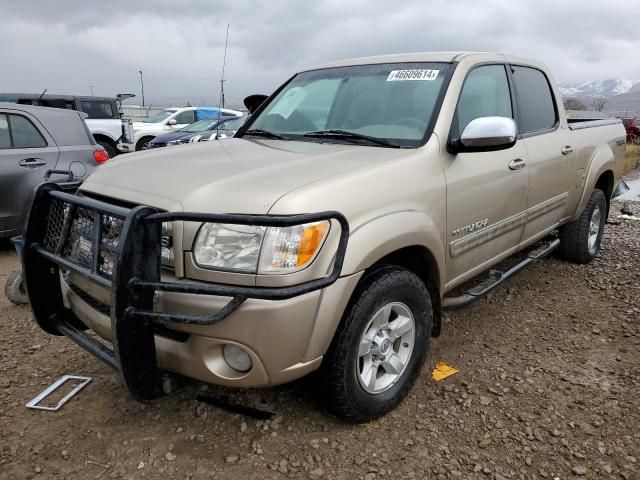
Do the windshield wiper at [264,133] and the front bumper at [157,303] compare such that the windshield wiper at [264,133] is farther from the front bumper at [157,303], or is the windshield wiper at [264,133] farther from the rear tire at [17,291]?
the rear tire at [17,291]

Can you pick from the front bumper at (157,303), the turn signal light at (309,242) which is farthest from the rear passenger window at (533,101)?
the front bumper at (157,303)

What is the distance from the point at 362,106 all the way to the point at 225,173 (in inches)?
45.9

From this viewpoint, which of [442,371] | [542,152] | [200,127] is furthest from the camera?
[200,127]

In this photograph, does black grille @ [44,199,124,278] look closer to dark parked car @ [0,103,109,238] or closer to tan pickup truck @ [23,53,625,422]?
tan pickup truck @ [23,53,625,422]

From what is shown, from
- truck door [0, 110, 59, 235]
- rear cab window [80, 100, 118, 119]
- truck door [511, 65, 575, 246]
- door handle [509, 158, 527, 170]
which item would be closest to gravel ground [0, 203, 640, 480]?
truck door [511, 65, 575, 246]

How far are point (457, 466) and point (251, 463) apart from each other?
35.4 inches

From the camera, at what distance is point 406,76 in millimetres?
3105

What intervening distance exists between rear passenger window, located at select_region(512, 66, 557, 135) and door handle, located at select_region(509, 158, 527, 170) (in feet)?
1.00

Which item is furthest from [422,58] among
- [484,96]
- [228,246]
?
[228,246]

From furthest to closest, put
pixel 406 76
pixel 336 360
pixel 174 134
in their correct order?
1. pixel 174 134
2. pixel 406 76
3. pixel 336 360

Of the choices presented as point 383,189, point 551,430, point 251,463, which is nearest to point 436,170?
point 383,189

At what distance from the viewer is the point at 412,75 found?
3094mm

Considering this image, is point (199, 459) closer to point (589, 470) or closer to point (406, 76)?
point (589, 470)

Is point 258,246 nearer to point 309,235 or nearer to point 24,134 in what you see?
point 309,235
